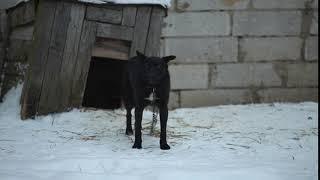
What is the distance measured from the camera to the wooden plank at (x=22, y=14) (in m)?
7.47

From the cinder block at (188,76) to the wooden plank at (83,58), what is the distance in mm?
1630

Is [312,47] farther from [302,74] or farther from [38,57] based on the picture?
[38,57]

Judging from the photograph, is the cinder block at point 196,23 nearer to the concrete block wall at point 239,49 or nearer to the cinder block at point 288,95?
the concrete block wall at point 239,49

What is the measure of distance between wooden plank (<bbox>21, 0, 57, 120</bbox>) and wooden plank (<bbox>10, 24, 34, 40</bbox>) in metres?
0.68

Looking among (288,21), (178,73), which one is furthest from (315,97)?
(178,73)

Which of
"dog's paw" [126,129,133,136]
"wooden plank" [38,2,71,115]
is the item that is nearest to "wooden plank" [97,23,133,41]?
"wooden plank" [38,2,71,115]

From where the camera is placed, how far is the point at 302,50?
8367 millimetres

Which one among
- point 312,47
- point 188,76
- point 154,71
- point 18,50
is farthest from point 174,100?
point 154,71

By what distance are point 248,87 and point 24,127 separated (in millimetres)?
Result: 3996

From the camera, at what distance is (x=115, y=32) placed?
731 cm

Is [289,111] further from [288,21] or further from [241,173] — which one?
[241,173]

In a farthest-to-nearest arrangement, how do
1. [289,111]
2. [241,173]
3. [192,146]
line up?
[289,111]
[192,146]
[241,173]

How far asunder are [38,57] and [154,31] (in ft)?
6.17

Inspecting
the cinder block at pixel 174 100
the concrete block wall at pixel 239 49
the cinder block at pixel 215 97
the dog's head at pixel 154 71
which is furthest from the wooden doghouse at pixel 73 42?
the dog's head at pixel 154 71
